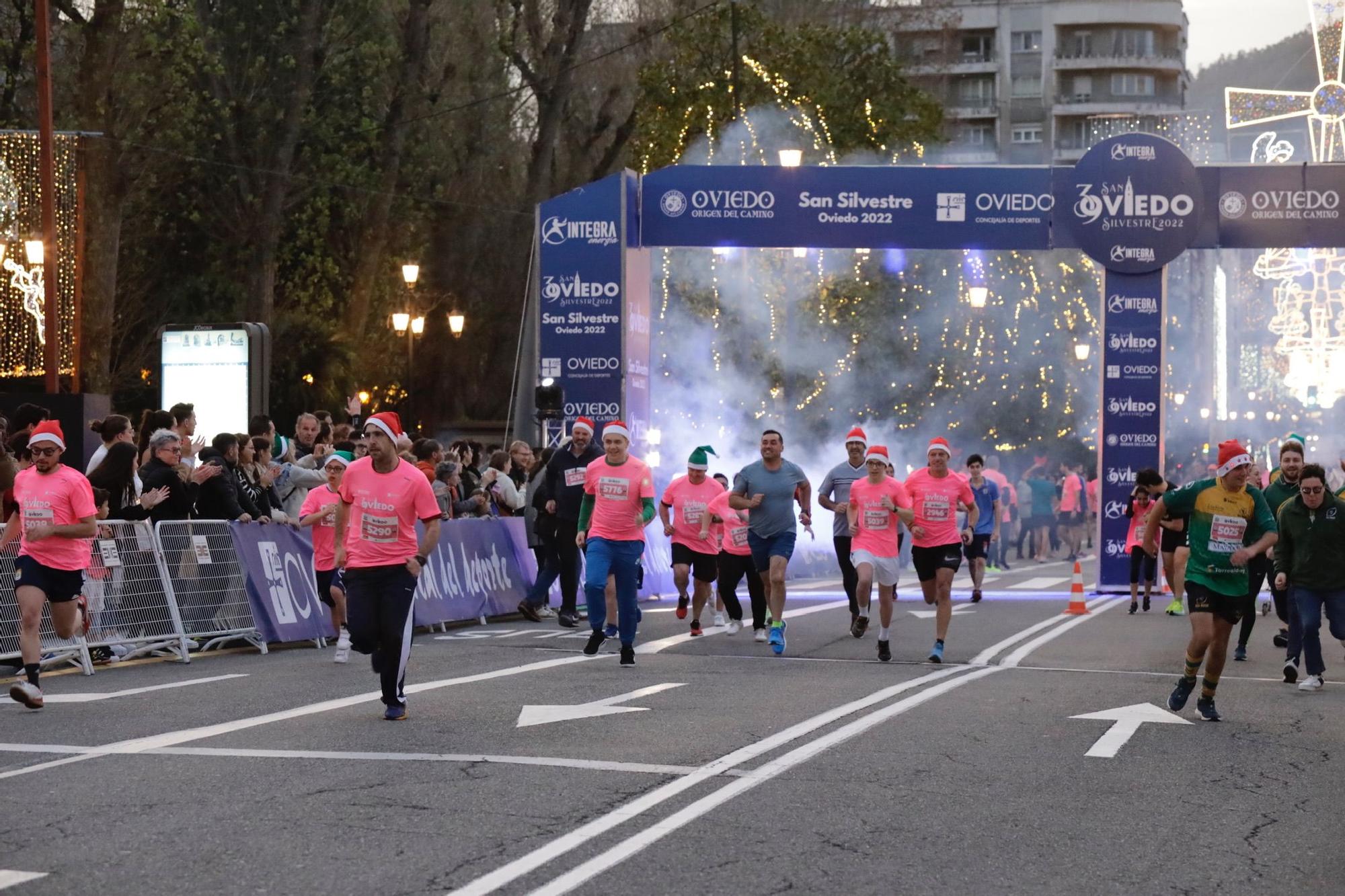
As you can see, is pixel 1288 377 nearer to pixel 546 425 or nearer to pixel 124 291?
pixel 124 291

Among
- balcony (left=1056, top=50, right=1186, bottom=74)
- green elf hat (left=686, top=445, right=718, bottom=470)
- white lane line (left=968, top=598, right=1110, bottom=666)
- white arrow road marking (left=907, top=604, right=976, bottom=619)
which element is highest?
balcony (left=1056, top=50, right=1186, bottom=74)

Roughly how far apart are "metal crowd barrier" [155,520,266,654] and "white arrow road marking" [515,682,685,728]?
4.82 meters

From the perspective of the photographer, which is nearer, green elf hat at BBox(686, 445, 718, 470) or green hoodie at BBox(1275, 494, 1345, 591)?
green hoodie at BBox(1275, 494, 1345, 591)

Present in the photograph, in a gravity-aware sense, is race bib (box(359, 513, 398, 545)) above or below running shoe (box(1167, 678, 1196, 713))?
above

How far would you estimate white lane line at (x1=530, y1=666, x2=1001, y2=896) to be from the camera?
22.9 feet

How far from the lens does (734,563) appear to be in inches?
739

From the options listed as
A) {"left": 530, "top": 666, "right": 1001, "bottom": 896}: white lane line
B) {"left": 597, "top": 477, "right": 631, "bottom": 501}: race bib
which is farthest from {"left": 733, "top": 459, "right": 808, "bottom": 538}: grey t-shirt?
{"left": 530, "top": 666, "right": 1001, "bottom": 896}: white lane line

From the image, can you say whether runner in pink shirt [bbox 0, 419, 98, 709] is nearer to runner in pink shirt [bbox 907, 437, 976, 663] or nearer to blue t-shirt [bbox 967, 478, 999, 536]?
runner in pink shirt [bbox 907, 437, 976, 663]

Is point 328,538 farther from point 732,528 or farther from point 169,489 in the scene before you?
point 732,528

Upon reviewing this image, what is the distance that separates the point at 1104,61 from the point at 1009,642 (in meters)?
101

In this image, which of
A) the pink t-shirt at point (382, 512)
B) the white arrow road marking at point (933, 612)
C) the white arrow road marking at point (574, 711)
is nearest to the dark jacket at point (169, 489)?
the pink t-shirt at point (382, 512)

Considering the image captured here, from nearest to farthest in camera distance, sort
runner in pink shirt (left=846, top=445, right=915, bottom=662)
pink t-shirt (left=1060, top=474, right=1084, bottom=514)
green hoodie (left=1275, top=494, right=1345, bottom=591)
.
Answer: green hoodie (left=1275, top=494, right=1345, bottom=591), runner in pink shirt (left=846, top=445, right=915, bottom=662), pink t-shirt (left=1060, top=474, right=1084, bottom=514)

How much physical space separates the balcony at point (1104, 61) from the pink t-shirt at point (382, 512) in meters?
108

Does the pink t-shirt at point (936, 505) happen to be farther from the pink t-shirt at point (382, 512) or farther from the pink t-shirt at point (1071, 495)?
the pink t-shirt at point (1071, 495)
